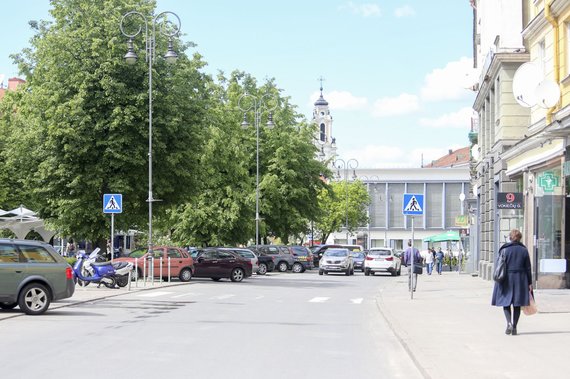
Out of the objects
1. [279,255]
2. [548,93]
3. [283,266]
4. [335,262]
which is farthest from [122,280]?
[283,266]

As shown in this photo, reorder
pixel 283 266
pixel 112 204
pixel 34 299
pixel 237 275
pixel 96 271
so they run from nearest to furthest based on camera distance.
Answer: pixel 34 299 < pixel 96 271 < pixel 112 204 < pixel 237 275 < pixel 283 266

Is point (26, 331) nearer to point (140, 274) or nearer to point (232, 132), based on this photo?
point (140, 274)

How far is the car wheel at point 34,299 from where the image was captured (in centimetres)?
1886

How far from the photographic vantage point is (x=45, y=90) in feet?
119

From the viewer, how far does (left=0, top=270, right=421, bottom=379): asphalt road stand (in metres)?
11.2

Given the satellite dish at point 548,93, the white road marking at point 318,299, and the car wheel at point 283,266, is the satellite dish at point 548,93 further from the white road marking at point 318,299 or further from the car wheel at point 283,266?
the car wheel at point 283,266

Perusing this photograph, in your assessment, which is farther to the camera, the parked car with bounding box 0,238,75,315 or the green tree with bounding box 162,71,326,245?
the green tree with bounding box 162,71,326,245

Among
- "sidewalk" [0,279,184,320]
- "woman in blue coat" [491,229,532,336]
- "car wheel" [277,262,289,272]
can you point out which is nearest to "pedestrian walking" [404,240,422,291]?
"sidewalk" [0,279,184,320]

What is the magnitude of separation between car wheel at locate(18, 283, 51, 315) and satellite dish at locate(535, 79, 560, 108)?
1383 cm

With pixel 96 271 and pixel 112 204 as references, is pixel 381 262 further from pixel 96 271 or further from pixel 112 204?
pixel 96 271

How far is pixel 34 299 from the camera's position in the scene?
19016 mm

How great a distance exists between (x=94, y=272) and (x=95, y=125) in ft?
24.5

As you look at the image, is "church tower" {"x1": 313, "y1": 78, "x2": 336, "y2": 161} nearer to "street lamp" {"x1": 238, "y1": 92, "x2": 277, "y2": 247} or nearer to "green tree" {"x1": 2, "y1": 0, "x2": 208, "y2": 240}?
"street lamp" {"x1": 238, "y1": 92, "x2": 277, "y2": 247}

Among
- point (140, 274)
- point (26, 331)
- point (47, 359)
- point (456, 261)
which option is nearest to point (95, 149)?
point (140, 274)
